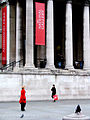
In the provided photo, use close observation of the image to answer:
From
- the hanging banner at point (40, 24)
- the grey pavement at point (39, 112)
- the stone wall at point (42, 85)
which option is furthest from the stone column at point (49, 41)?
the grey pavement at point (39, 112)

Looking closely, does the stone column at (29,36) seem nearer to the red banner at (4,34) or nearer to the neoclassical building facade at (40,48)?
the neoclassical building facade at (40,48)

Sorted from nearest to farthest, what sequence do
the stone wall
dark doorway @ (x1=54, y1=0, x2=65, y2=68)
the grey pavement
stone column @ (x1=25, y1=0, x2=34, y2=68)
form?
the grey pavement < the stone wall < stone column @ (x1=25, y1=0, x2=34, y2=68) < dark doorway @ (x1=54, y1=0, x2=65, y2=68)

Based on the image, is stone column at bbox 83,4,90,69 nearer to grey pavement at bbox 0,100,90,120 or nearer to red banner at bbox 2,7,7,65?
red banner at bbox 2,7,7,65

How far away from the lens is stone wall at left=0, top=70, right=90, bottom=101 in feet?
124

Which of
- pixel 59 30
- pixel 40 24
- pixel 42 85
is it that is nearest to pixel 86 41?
pixel 59 30

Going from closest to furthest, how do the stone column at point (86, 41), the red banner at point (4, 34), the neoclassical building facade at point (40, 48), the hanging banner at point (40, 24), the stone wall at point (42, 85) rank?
the stone wall at point (42, 85)
the neoclassical building facade at point (40, 48)
the hanging banner at point (40, 24)
the red banner at point (4, 34)
the stone column at point (86, 41)

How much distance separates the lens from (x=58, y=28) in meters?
52.9

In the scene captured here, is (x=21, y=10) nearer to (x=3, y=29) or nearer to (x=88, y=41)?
(x=3, y=29)

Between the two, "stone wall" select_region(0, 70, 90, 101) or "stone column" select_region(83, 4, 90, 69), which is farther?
"stone column" select_region(83, 4, 90, 69)

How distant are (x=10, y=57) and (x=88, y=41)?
37.2 ft

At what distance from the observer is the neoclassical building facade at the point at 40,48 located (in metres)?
41.0

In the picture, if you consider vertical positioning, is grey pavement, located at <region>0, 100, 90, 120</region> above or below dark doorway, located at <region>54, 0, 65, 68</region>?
below

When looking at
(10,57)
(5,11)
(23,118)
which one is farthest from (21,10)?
(23,118)

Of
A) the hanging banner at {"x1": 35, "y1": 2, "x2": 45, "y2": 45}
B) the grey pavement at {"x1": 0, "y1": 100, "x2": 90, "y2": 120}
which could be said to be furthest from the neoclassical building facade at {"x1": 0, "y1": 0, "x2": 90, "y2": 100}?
the grey pavement at {"x1": 0, "y1": 100, "x2": 90, "y2": 120}
